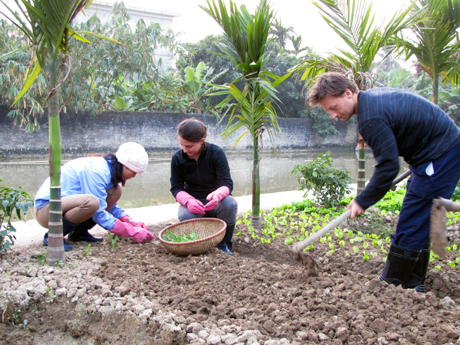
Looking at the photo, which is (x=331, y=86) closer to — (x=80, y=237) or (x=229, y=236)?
(x=229, y=236)

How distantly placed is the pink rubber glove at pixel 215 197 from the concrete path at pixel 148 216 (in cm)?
125

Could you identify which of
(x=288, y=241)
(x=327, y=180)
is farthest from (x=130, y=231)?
(x=327, y=180)

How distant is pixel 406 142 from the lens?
96.6 inches

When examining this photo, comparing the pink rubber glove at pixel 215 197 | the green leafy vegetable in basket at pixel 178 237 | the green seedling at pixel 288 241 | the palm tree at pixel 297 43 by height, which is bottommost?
the green seedling at pixel 288 241

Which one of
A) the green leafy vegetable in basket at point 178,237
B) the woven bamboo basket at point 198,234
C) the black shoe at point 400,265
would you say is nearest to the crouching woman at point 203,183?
the woven bamboo basket at point 198,234

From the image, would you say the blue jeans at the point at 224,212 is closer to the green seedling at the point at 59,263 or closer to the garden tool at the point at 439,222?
the green seedling at the point at 59,263

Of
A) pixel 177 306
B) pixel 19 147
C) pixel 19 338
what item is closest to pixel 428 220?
pixel 177 306

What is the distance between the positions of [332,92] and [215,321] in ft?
5.11

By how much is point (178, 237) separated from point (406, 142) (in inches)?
82.3

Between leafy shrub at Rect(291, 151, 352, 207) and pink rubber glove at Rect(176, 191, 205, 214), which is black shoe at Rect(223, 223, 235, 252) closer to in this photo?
pink rubber glove at Rect(176, 191, 205, 214)

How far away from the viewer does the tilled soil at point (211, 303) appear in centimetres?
204

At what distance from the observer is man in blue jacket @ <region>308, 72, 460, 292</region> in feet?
7.61

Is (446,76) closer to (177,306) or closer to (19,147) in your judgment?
(177,306)

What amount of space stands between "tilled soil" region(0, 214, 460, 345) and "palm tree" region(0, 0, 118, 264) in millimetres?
343
